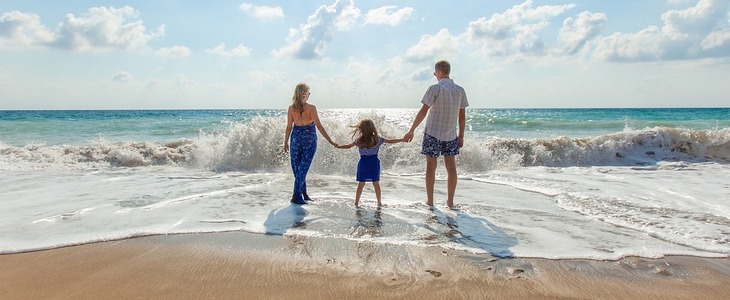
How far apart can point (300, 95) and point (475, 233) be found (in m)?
2.93

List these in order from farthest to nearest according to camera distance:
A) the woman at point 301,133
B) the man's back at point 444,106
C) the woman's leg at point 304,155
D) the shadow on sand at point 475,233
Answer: the woman's leg at point 304,155 → the woman at point 301,133 → the man's back at point 444,106 → the shadow on sand at point 475,233

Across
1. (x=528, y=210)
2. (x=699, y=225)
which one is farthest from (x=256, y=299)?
(x=699, y=225)

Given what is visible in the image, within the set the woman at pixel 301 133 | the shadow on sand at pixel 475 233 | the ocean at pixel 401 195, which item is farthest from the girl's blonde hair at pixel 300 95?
the shadow on sand at pixel 475 233

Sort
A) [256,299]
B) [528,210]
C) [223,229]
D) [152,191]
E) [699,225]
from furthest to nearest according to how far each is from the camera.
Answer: [152,191], [528,210], [699,225], [223,229], [256,299]

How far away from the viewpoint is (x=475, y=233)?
4.75 meters

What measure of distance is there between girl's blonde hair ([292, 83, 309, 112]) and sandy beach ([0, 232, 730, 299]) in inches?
93.9

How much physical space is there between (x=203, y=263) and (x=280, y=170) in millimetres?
7336

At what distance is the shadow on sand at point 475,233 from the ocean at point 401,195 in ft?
A: 0.07

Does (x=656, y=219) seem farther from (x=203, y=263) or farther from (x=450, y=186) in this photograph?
(x=203, y=263)

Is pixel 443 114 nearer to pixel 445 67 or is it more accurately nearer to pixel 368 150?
pixel 445 67

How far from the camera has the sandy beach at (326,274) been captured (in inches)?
126

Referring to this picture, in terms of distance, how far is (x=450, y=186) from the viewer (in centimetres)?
616

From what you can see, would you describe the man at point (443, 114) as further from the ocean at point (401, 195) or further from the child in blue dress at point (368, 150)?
the ocean at point (401, 195)

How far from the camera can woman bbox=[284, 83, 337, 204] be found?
6234 millimetres
